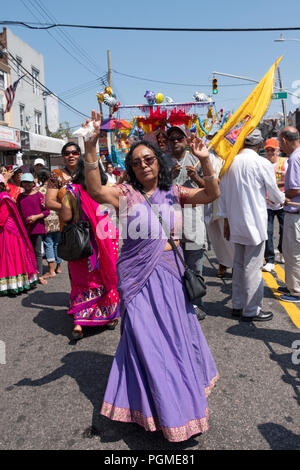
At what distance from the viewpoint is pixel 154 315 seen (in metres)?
2.48

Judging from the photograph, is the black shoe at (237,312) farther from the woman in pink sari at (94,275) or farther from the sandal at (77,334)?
the sandal at (77,334)

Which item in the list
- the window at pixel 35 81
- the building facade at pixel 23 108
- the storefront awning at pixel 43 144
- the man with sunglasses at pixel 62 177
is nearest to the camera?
the man with sunglasses at pixel 62 177

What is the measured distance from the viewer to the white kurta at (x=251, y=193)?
4087 mm

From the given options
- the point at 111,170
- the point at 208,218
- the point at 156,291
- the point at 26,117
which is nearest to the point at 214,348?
the point at 156,291

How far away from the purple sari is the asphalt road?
194 millimetres

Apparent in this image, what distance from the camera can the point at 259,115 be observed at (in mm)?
3922

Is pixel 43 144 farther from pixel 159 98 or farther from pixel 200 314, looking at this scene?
pixel 200 314

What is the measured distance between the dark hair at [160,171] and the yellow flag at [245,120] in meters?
1.59

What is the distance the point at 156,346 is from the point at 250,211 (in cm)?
222

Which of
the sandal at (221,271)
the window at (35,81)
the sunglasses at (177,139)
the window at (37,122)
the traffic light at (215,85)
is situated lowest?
the sandal at (221,271)

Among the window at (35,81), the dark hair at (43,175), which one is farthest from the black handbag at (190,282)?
the window at (35,81)

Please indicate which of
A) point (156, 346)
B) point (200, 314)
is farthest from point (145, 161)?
point (200, 314)
